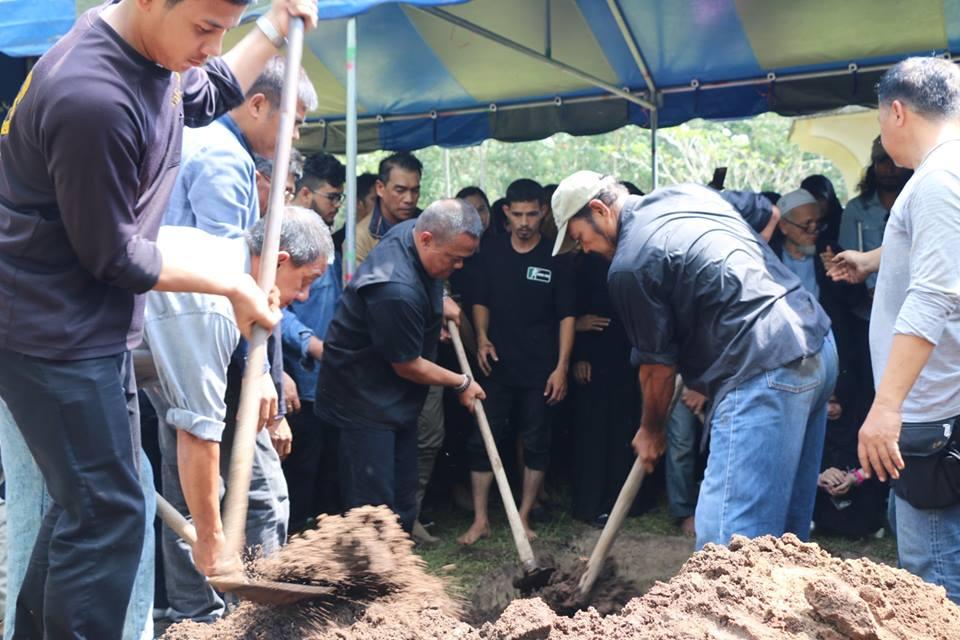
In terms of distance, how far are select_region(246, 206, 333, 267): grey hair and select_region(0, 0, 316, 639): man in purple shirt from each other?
0.91 m

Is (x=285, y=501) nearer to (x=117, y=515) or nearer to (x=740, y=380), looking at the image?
(x=117, y=515)

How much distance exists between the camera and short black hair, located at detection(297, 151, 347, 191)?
19.2ft

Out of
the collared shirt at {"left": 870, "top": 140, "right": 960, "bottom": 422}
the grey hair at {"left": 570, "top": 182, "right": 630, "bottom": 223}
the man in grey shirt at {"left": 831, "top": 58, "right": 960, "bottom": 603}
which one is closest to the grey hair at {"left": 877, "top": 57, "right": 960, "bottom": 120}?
the man in grey shirt at {"left": 831, "top": 58, "right": 960, "bottom": 603}

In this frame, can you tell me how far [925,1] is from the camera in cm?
573

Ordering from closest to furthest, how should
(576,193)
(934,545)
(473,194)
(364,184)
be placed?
(934,545) → (576,193) → (473,194) → (364,184)

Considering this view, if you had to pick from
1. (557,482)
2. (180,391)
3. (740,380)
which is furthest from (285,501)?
(557,482)

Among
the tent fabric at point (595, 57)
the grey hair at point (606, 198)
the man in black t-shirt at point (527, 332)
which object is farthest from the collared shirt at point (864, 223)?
the grey hair at point (606, 198)

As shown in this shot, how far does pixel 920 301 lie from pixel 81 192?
231 centimetres

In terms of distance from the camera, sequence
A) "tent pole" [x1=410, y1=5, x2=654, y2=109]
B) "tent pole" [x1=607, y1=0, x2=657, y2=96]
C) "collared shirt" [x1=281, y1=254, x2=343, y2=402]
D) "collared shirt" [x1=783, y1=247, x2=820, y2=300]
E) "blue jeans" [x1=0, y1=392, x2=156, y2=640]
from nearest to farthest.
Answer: "blue jeans" [x1=0, y1=392, x2=156, y2=640]
"collared shirt" [x1=281, y1=254, x2=343, y2=402]
"collared shirt" [x1=783, y1=247, x2=820, y2=300]
"tent pole" [x1=410, y1=5, x2=654, y2=109]
"tent pole" [x1=607, y1=0, x2=657, y2=96]

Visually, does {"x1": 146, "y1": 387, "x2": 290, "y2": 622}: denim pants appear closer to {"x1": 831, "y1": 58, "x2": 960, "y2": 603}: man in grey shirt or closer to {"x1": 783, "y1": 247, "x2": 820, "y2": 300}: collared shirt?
{"x1": 831, "y1": 58, "x2": 960, "y2": 603}: man in grey shirt

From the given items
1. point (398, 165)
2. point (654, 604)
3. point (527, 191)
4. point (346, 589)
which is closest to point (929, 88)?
point (654, 604)

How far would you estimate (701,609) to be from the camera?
214 centimetres

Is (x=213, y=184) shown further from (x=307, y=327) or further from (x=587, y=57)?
(x=587, y=57)

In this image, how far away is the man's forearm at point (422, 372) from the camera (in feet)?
14.7
